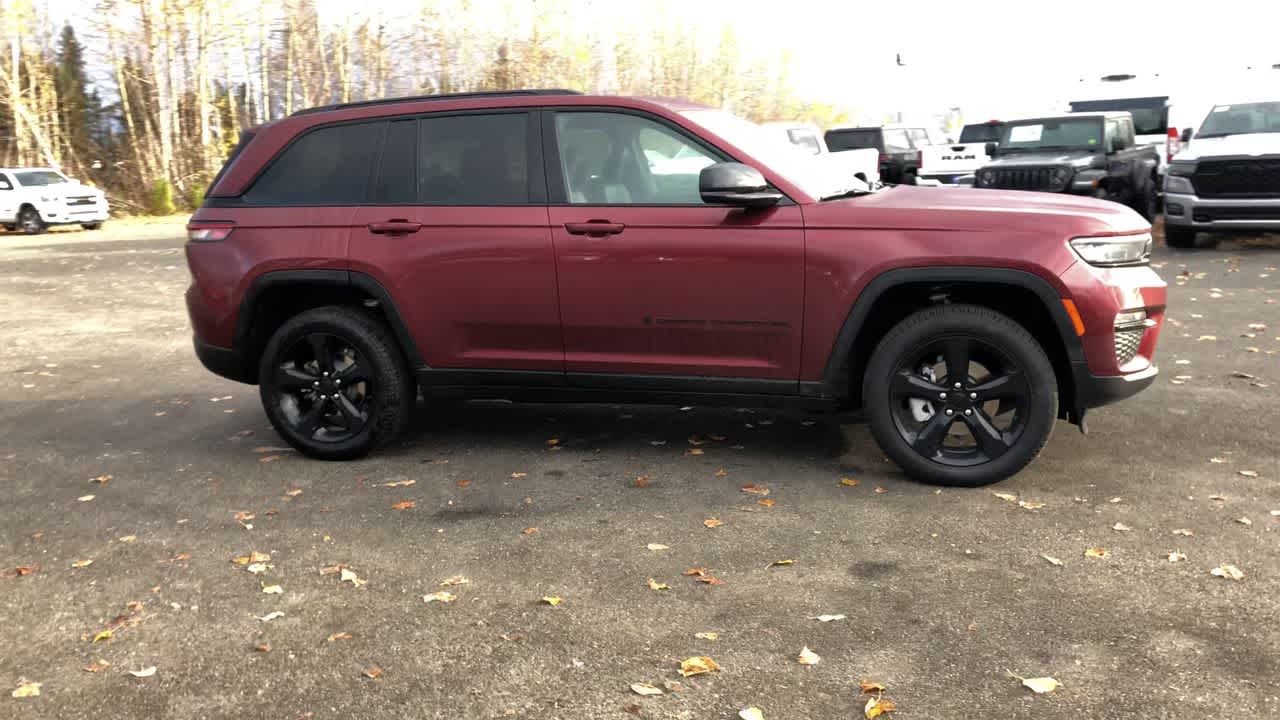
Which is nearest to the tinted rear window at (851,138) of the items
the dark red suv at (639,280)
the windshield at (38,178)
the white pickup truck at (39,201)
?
the white pickup truck at (39,201)

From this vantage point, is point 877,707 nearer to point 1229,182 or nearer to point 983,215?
point 983,215

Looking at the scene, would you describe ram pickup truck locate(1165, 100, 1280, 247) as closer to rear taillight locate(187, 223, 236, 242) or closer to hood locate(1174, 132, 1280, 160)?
hood locate(1174, 132, 1280, 160)

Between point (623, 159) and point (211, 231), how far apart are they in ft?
7.50

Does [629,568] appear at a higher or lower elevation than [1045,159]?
lower

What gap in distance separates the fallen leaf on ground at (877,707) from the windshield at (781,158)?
274 centimetres

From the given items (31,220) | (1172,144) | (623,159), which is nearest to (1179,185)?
(1172,144)

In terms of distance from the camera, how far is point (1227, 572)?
4.38 metres

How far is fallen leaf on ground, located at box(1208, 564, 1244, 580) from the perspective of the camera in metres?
4.33

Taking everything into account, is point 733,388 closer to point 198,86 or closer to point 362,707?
point 362,707

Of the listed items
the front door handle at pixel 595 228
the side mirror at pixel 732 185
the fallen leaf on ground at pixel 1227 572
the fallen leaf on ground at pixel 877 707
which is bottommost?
the fallen leaf on ground at pixel 1227 572

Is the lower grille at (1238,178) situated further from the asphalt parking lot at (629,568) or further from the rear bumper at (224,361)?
Answer: the rear bumper at (224,361)

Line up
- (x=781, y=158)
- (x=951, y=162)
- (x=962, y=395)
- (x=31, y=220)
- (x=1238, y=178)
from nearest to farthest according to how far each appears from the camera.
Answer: (x=962, y=395)
(x=781, y=158)
(x=1238, y=178)
(x=951, y=162)
(x=31, y=220)

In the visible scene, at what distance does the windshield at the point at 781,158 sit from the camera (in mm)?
5676

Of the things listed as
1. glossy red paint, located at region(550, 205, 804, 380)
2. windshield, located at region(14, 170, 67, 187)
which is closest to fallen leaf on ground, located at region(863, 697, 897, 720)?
glossy red paint, located at region(550, 205, 804, 380)
